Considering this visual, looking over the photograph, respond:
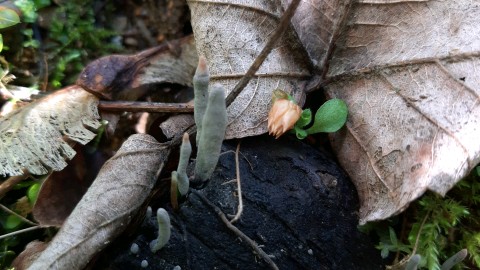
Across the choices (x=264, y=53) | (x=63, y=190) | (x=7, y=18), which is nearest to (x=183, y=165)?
(x=264, y=53)

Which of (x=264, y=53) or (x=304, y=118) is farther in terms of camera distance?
(x=304, y=118)

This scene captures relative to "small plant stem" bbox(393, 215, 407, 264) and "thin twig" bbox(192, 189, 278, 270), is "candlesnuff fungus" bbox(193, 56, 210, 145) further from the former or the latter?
"small plant stem" bbox(393, 215, 407, 264)

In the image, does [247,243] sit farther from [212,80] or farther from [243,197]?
[212,80]

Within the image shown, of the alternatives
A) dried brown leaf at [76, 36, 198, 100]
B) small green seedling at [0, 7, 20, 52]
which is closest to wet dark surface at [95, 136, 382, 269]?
dried brown leaf at [76, 36, 198, 100]

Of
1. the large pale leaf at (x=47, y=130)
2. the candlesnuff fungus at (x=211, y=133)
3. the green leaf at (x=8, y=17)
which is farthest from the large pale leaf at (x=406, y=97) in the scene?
the green leaf at (x=8, y=17)

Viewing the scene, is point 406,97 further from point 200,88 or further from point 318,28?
point 200,88
